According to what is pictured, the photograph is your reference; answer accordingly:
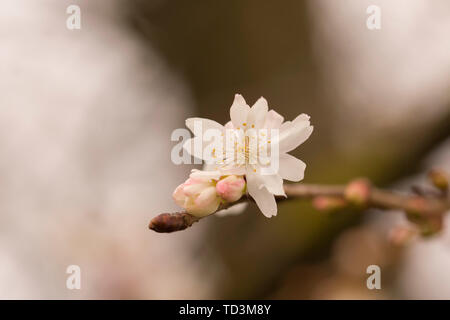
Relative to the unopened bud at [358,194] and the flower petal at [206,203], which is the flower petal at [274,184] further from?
the unopened bud at [358,194]

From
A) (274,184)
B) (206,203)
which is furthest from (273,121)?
(206,203)

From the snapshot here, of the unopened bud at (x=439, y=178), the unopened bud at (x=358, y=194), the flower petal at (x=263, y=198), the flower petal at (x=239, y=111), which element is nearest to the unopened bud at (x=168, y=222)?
the flower petal at (x=263, y=198)

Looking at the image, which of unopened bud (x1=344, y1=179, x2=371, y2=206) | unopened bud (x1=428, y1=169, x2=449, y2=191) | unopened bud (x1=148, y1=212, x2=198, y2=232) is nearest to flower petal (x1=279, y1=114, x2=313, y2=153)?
unopened bud (x1=148, y1=212, x2=198, y2=232)

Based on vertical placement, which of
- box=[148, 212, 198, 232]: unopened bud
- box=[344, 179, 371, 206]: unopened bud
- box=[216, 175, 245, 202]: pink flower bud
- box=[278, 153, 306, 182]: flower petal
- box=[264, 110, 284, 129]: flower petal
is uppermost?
box=[264, 110, 284, 129]: flower petal

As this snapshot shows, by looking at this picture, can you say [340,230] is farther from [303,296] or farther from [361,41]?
[361,41]

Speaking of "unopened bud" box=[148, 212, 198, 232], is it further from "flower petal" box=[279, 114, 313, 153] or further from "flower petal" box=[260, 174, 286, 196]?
"flower petal" box=[279, 114, 313, 153]

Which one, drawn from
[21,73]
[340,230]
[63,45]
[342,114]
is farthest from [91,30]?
[340,230]
